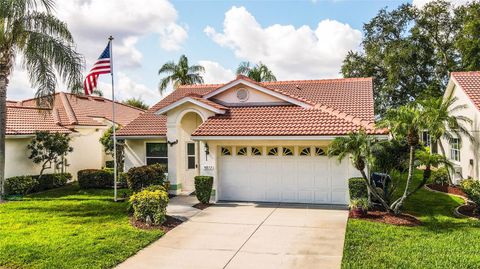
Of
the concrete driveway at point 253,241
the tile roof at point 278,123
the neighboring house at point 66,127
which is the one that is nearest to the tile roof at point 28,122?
the neighboring house at point 66,127

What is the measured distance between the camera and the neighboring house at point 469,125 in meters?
16.9

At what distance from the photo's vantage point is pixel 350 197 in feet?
44.6

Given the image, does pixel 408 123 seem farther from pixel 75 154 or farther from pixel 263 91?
pixel 75 154

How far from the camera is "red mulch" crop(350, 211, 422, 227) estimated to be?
1153 cm

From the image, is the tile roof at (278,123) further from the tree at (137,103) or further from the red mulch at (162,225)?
the tree at (137,103)

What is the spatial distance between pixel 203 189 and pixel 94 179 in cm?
799

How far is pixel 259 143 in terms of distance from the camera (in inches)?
601

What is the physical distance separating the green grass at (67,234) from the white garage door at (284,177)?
14.4 ft

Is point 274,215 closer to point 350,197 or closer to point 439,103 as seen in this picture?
point 350,197

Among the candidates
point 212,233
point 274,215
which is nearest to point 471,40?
point 274,215

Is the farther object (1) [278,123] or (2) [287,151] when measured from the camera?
(1) [278,123]

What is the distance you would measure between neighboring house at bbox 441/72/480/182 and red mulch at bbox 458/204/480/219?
252cm

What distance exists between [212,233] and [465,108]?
1383 cm

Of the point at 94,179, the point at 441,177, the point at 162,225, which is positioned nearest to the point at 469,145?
the point at 441,177
